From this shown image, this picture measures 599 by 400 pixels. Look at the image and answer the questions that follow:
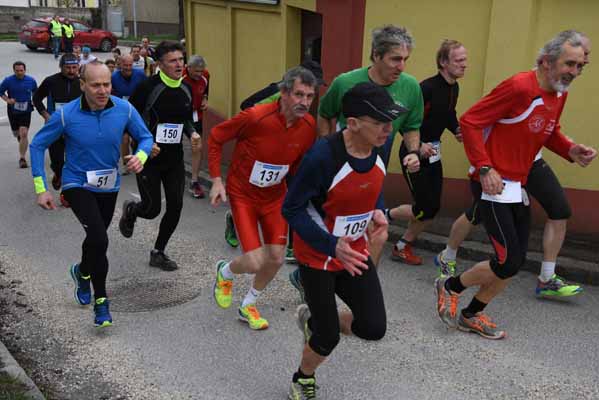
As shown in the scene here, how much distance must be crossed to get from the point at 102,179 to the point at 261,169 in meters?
1.16

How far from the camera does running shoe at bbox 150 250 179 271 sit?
6473 millimetres

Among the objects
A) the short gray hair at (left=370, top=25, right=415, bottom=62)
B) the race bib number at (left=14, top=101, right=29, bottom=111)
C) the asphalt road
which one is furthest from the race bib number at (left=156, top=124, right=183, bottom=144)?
the race bib number at (left=14, top=101, right=29, bottom=111)

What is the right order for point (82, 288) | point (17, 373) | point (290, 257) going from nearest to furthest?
point (17, 373)
point (82, 288)
point (290, 257)

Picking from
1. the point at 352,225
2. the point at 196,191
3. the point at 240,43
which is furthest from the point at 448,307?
the point at 240,43

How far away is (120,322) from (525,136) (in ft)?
10.5

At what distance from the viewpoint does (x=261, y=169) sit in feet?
16.2

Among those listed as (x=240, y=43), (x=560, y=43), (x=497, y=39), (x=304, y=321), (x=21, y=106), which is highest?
(x=560, y=43)

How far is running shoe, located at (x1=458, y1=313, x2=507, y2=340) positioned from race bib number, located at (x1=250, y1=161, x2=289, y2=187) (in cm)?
171

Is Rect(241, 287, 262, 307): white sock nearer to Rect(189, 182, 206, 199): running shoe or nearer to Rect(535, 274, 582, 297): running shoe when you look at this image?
Rect(535, 274, 582, 297): running shoe

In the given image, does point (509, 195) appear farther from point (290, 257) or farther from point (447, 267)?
point (290, 257)

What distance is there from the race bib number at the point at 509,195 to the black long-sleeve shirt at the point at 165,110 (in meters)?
2.86

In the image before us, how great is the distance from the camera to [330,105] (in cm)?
523

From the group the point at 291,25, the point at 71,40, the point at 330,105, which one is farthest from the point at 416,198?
the point at 71,40

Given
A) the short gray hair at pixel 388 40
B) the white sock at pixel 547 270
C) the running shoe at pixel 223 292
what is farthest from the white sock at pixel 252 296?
the white sock at pixel 547 270
